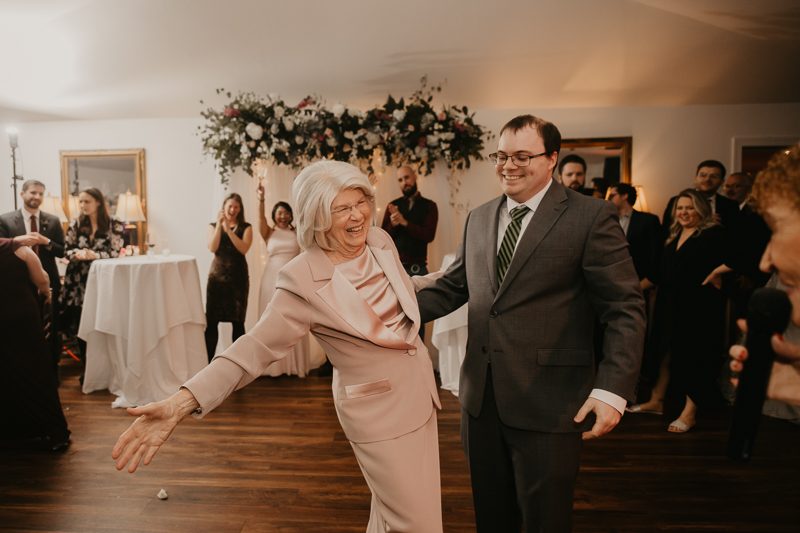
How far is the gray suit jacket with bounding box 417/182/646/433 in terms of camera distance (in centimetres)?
138

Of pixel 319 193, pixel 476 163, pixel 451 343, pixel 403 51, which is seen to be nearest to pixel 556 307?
pixel 319 193

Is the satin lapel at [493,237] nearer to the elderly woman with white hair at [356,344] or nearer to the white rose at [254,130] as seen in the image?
the elderly woman with white hair at [356,344]

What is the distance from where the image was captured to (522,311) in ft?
4.79

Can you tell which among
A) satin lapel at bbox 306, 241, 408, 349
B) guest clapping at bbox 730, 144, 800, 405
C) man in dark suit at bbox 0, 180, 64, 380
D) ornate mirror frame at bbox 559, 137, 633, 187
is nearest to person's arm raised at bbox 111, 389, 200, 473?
satin lapel at bbox 306, 241, 408, 349

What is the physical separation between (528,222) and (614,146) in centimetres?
486

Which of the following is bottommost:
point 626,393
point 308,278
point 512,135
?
point 626,393

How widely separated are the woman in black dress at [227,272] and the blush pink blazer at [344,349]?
10.7 ft

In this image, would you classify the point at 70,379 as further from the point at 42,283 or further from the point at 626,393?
the point at 626,393

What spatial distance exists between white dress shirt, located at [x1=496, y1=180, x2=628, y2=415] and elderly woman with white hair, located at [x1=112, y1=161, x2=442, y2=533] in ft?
1.51

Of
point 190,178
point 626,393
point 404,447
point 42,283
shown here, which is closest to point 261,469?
point 404,447

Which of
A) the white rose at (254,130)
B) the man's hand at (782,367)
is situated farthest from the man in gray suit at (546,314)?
the white rose at (254,130)

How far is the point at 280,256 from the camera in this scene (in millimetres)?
4500

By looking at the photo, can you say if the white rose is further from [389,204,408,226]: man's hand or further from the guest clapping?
the guest clapping

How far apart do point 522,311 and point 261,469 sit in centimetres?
209
